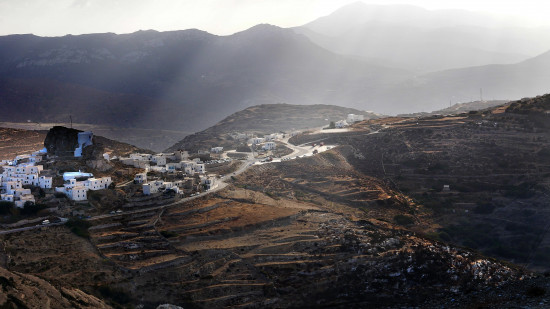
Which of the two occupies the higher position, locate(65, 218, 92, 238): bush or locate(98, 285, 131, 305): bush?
locate(65, 218, 92, 238): bush

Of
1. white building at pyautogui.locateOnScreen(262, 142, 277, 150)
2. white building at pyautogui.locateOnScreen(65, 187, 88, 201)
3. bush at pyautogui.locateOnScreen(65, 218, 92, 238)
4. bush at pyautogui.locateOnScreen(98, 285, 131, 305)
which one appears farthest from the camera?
white building at pyautogui.locateOnScreen(262, 142, 277, 150)

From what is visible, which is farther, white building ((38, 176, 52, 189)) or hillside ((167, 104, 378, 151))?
hillside ((167, 104, 378, 151))

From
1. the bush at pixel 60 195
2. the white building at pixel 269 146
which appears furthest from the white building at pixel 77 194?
the white building at pixel 269 146

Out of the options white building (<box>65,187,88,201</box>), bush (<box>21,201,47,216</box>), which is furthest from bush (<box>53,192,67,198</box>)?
bush (<box>21,201,47,216</box>)

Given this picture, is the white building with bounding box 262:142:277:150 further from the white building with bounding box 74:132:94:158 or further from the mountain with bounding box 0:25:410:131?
the mountain with bounding box 0:25:410:131

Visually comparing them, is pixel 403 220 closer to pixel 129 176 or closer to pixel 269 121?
pixel 129 176

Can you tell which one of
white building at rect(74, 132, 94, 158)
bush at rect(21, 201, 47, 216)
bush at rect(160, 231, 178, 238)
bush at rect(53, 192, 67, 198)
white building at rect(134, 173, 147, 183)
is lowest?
bush at rect(160, 231, 178, 238)

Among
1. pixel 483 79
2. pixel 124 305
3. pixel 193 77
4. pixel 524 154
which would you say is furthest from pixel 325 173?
pixel 483 79

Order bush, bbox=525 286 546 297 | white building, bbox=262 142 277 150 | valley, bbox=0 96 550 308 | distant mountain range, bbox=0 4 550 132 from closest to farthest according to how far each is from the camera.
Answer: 1. bush, bbox=525 286 546 297
2. valley, bbox=0 96 550 308
3. white building, bbox=262 142 277 150
4. distant mountain range, bbox=0 4 550 132
